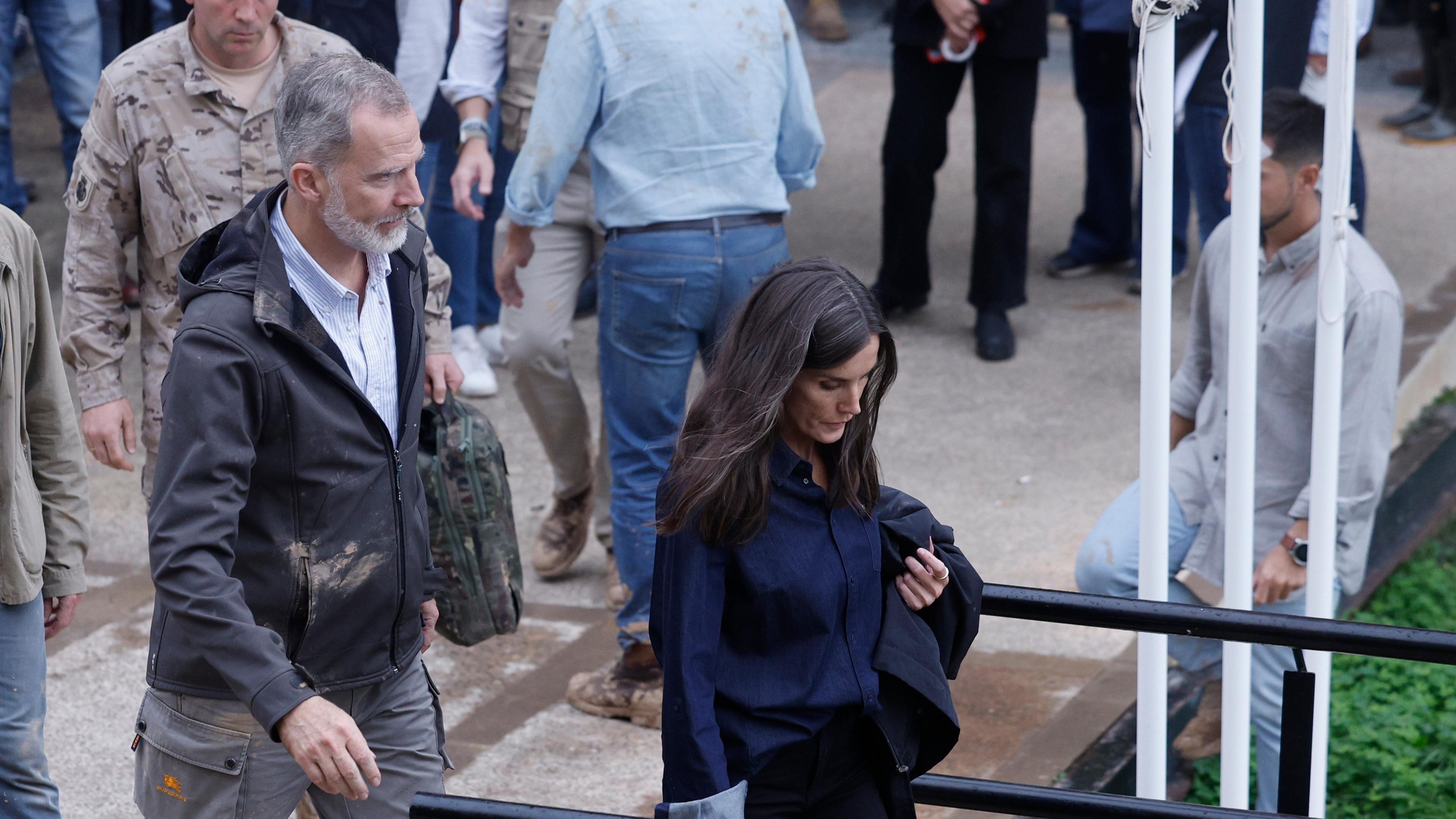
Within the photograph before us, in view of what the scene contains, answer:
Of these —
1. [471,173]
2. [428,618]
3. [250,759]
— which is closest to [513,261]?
[471,173]

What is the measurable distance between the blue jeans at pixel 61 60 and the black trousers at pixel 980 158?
3322 mm

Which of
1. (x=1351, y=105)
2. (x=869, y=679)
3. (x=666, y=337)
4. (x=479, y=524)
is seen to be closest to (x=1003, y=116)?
(x=666, y=337)

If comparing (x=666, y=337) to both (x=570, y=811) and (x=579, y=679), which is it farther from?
(x=570, y=811)

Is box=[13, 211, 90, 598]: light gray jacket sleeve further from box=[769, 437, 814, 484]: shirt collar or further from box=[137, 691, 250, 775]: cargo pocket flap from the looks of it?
box=[769, 437, 814, 484]: shirt collar

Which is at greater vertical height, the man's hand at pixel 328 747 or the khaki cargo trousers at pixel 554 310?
the man's hand at pixel 328 747

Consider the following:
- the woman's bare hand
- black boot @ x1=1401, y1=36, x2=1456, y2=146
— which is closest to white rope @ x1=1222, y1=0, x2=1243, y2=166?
the woman's bare hand

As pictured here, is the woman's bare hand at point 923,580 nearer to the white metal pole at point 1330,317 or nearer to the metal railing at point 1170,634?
the metal railing at point 1170,634

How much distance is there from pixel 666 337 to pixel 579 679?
0.99 m

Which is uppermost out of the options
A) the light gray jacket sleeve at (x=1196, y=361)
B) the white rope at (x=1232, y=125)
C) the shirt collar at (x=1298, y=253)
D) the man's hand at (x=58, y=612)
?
the white rope at (x=1232, y=125)

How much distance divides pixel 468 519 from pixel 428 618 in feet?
0.73

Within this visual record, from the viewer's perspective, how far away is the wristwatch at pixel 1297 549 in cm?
381

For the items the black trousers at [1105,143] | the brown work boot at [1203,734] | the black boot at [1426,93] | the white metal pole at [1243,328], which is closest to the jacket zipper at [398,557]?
the white metal pole at [1243,328]

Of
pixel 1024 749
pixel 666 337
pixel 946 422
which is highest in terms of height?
pixel 666 337

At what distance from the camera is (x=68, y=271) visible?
11.6ft
